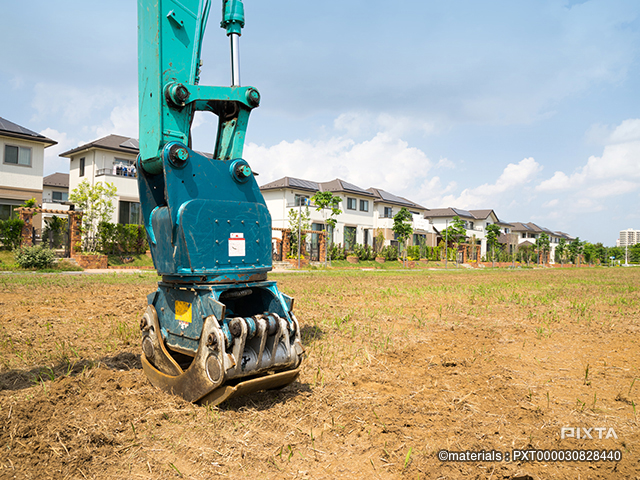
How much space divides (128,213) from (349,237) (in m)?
21.2

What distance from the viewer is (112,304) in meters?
8.33

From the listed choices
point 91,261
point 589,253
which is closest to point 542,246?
point 589,253

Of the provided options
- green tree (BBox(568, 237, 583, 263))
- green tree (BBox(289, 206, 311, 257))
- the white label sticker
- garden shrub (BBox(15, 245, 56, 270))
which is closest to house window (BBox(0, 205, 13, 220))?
garden shrub (BBox(15, 245, 56, 270))

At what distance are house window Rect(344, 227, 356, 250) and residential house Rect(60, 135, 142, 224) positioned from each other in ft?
65.6

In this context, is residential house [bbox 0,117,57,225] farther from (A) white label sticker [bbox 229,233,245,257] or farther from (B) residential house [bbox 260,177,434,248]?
(A) white label sticker [bbox 229,233,245,257]

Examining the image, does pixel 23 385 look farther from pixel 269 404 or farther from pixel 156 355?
pixel 269 404

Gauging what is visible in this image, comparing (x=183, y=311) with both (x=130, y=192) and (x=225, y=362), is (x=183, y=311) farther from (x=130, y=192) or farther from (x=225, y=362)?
(x=130, y=192)

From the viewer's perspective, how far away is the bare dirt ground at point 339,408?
2.72 m

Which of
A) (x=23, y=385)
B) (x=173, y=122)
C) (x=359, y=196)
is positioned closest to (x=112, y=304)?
(x=23, y=385)

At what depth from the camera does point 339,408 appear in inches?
144

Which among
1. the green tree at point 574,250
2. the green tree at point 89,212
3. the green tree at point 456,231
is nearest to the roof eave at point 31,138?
the green tree at point 89,212

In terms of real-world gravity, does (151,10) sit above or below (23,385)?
above

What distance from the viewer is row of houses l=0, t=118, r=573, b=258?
24828 millimetres

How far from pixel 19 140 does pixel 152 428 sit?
91.9 ft
